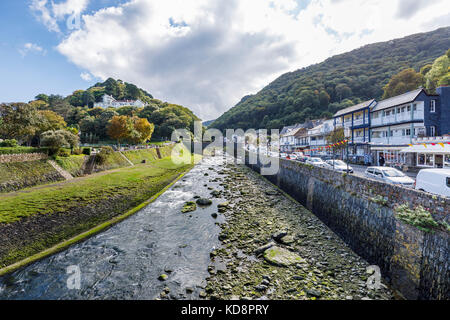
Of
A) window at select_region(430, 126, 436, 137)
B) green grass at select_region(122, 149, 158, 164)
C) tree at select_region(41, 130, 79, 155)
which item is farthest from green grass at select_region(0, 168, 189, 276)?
window at select_region(430, 126, 436, 137)

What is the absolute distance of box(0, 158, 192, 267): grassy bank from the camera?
10023mm

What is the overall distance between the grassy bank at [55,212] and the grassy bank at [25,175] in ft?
7.58

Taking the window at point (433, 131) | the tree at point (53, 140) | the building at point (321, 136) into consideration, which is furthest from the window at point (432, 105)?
the tree at point (53, 140)

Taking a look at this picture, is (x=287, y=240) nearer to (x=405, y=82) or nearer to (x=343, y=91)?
(x=405, y=82)

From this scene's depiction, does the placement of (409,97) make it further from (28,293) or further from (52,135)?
(52,135)

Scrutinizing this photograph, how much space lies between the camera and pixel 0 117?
74.4 ft

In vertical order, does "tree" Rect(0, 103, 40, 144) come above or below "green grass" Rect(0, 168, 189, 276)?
above

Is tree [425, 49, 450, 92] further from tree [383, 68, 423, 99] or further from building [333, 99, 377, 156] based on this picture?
building [333, 99, 377, 156]

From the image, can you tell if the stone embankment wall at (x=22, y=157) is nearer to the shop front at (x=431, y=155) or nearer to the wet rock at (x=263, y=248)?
the wet rock at (x=263, y=248)

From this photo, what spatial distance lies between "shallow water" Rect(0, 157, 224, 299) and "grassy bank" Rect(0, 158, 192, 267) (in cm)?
133

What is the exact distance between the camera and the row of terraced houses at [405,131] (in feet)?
76.3

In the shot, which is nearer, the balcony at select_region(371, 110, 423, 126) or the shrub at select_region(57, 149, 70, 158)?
the shrub at select_region(57, 149, 70, 158)
